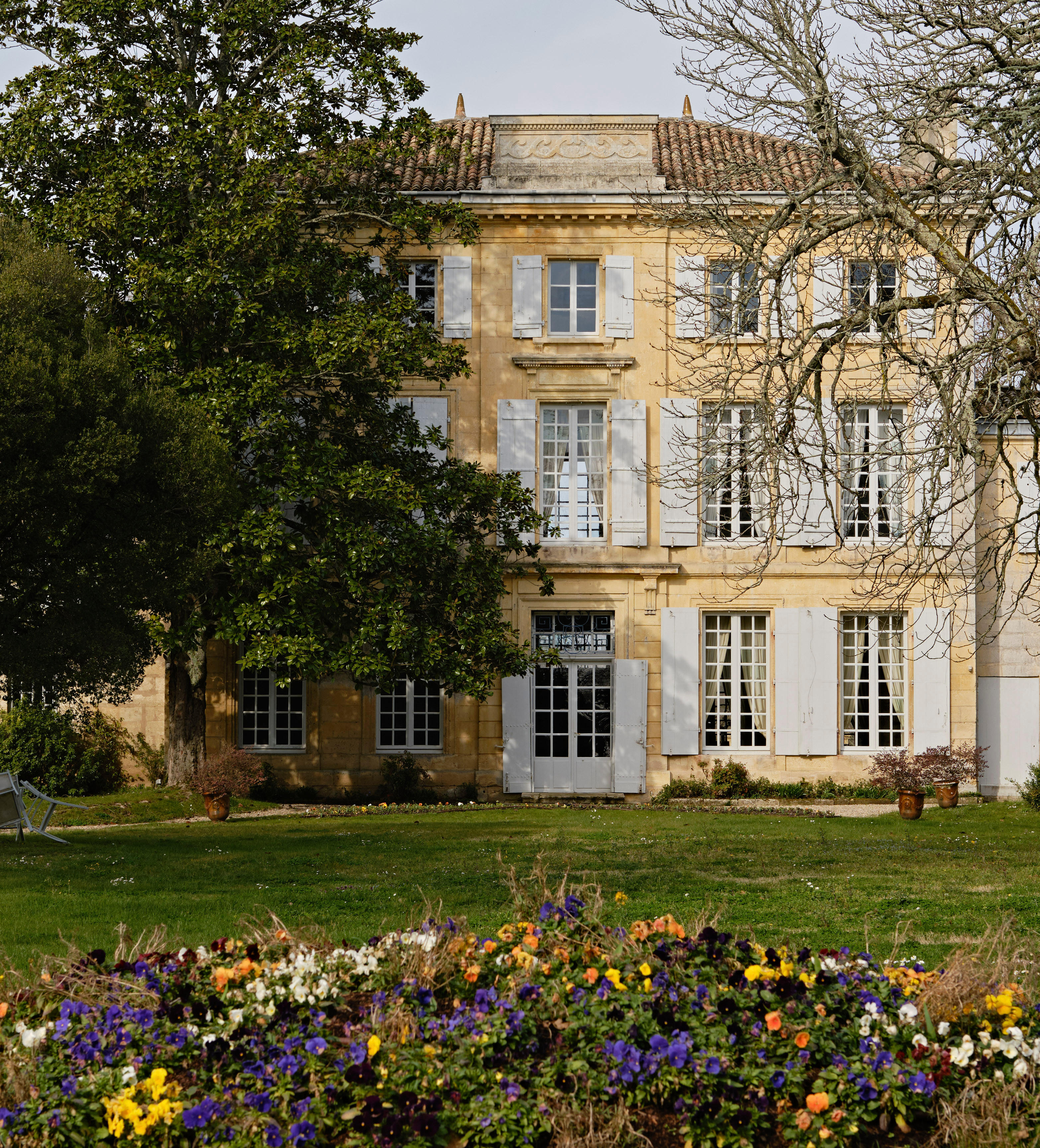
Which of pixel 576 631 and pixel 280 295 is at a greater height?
pixel 280 295

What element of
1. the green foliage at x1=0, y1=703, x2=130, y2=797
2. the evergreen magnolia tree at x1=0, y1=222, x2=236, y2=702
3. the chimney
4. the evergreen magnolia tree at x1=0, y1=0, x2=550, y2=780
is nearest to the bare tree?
the chimney

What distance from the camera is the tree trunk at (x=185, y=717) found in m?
18.2

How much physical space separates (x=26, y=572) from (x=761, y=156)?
44.4ft

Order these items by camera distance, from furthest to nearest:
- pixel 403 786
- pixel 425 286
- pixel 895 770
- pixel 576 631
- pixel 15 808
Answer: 1. pixel 425 286
2. pixel 576 631
3. pixel 403 786
4. pixel 895 770
5. pixel 15 808

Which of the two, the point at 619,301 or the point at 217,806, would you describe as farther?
the point at 619,301

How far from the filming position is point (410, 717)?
20562mm

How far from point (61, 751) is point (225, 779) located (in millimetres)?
4462

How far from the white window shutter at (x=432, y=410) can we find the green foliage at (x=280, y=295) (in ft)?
7.45

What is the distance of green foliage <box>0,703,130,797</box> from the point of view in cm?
1986

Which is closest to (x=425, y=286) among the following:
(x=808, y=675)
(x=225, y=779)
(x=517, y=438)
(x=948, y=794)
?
(x=517, y=438)

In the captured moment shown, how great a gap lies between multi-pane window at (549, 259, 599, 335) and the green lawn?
866cm

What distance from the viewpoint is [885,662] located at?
2058 cm

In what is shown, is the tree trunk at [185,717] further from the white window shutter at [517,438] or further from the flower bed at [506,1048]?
the flower bed at [506,1048]

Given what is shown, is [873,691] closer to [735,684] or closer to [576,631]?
[735,684]
